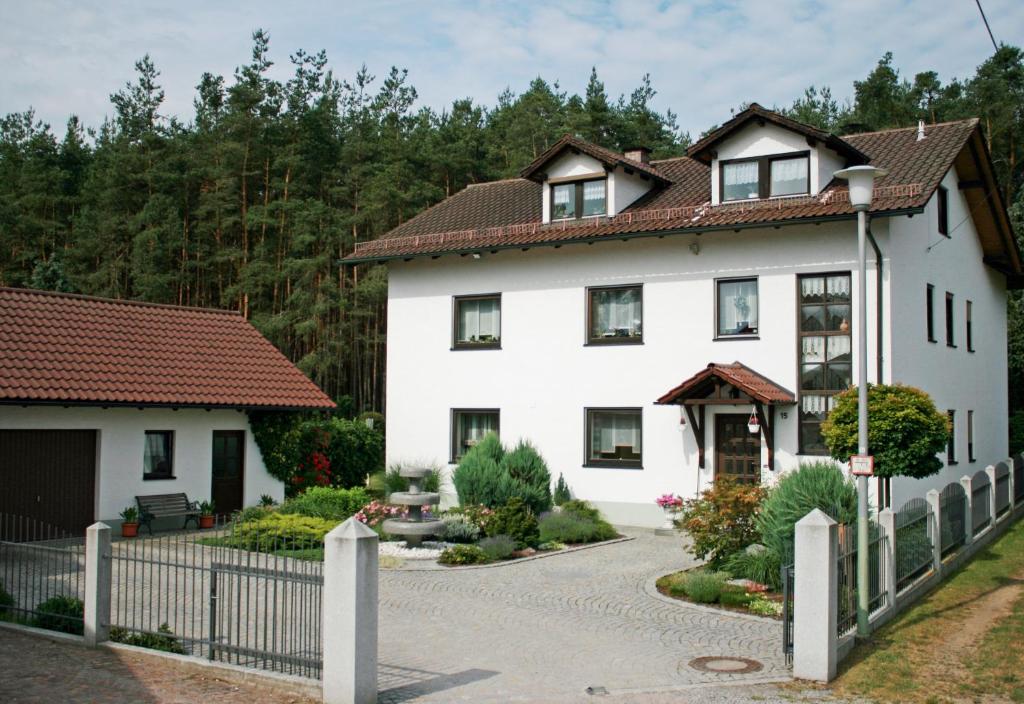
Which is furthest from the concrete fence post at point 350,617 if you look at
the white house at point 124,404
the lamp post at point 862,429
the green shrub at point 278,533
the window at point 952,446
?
the window at point 952,446

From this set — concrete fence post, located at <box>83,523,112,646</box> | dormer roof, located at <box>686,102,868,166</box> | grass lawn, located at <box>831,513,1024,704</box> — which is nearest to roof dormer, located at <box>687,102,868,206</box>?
dormer roof, located at <box>686,102,868,166</box>

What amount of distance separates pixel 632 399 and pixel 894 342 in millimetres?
5756

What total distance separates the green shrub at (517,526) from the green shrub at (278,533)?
3.10 metres

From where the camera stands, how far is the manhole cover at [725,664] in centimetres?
1005

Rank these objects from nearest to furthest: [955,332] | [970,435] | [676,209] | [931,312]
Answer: [676,209], [931,312], [955,332], [970,435]

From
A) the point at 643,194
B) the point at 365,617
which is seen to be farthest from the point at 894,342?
the point at 365,617

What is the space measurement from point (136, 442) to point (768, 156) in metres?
14.8

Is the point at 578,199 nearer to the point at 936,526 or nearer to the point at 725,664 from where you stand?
the point at 936,526

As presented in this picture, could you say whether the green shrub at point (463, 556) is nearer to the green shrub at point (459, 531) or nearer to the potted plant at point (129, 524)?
the green shrub at point (459, 531)

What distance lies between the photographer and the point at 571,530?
64.0 ft

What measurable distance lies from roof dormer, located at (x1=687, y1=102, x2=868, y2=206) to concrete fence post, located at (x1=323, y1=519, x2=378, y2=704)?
15.3 m

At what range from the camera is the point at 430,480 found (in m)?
24.4

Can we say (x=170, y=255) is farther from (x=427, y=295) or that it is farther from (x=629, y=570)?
(x=629, y=570)

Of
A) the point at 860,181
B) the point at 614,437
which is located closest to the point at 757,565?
the point at 860,181
